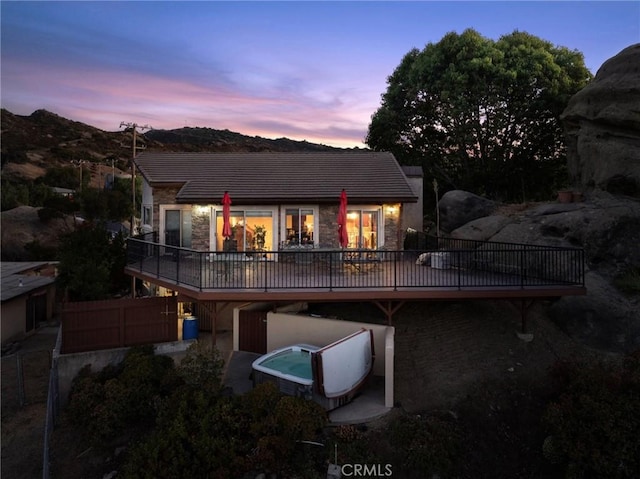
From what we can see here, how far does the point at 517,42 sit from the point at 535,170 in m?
8.70

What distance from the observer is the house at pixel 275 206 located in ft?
50.8

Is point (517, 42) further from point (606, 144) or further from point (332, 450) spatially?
point (332, 450)

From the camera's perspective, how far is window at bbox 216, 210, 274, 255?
16.0 meters

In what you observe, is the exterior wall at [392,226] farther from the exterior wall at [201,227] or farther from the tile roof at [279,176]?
the exterior wall at [201,227]

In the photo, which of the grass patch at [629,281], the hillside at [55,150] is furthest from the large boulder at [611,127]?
the hillside at [55,150]

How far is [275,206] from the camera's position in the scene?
16.0 meters

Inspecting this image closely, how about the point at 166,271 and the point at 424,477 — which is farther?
the point at 166,271

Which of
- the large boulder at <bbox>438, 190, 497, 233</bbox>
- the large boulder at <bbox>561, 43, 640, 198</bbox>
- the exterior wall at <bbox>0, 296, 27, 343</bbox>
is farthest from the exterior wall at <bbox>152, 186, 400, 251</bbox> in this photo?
the exterior wall at <bbox>0, 296, 27, 343</bbox>

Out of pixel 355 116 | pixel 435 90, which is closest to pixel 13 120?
pixel 355 116

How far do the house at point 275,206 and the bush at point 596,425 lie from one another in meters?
8.83

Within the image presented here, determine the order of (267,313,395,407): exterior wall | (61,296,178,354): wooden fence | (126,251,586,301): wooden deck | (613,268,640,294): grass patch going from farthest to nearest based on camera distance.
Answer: (61,296,178,354): wooden fence, (613,268,640,294): grass patch, (267,313,395,407): exterior wall, (126,251,586,301): wooden deck

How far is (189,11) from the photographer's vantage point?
18.8 meters

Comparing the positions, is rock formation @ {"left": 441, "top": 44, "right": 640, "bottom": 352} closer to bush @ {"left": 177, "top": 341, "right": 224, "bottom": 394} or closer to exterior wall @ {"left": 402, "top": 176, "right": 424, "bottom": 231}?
exterior wall @ {"left": 402, "top": 176, "right": 424, "bottom": 231}

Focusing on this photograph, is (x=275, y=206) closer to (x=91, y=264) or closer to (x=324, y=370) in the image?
(x=91, y=264)
